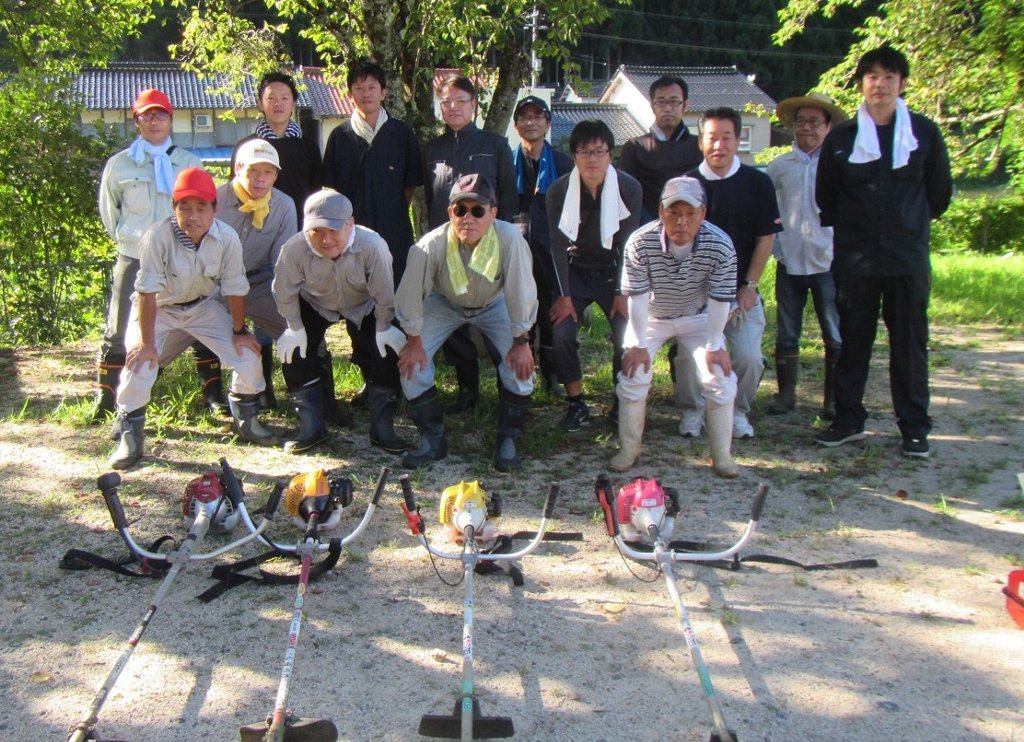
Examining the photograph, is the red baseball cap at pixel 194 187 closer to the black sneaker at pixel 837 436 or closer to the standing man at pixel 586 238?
the standing man at pixel 586 238

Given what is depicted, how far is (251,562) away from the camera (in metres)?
3.94

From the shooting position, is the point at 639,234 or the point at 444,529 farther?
the point at 639,234

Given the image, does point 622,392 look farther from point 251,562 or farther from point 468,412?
point 251,562

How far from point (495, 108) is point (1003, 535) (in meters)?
5.24

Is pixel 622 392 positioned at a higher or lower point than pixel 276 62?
lower

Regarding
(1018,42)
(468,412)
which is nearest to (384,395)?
(468,412)

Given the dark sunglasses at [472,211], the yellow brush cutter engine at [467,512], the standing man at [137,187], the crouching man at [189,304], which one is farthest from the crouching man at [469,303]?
the standing man at [137,187]

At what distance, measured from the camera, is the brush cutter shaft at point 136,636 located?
2.67 metres

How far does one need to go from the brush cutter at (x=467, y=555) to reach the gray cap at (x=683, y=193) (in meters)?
1.82

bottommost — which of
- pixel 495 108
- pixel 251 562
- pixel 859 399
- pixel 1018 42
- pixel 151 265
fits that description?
pixel 251 562

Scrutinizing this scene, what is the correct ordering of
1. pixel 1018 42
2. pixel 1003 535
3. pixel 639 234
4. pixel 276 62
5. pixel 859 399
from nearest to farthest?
1. pixel 1003 535
2. pixel 639 234
3. pixel 859 399
4. pixel 276 62
5. pixel 1018 42

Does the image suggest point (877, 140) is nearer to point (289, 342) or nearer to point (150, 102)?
point (289, 342)

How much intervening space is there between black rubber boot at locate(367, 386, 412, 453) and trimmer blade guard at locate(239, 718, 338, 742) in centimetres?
273

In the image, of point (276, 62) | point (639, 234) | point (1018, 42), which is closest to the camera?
point (639, 234)
